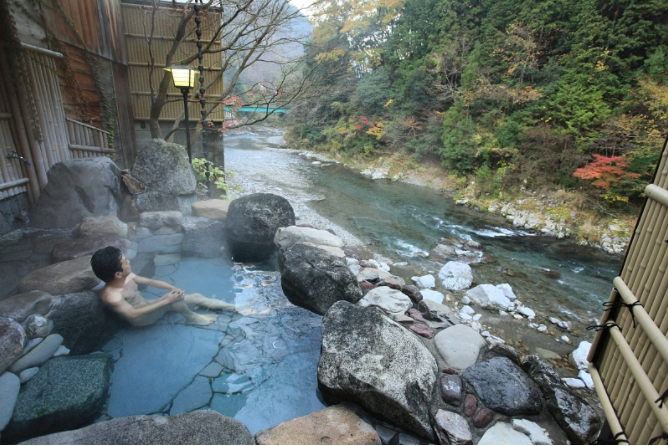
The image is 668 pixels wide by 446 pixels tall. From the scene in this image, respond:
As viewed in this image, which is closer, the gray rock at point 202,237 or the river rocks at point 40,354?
the river rocks at point 40,354

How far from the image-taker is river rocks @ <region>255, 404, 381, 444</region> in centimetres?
195

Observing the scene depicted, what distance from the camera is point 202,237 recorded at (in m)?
4.71

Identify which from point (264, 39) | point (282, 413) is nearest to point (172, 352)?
point (282, 413)

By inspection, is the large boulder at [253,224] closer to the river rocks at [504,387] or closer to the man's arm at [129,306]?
the man's arm at [129,306]

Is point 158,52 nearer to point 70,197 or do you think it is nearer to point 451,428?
point 70,197

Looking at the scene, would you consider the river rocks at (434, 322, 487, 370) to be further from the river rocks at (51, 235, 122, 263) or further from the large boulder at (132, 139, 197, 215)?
the large boulder at (132, 139, 197, 215)

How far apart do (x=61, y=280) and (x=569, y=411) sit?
4071 mm

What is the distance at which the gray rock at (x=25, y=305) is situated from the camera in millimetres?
2326

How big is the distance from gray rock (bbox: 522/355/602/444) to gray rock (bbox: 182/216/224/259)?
3735mm

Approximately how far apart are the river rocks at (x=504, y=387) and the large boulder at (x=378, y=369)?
33 centimetres

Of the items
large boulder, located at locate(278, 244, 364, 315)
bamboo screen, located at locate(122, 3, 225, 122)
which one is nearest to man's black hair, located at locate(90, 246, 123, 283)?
large boulder, located at locate(278, 244, 364, 315)

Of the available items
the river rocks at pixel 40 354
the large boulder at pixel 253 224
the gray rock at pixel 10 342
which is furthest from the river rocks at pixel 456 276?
the gray rock at pixel 10 342

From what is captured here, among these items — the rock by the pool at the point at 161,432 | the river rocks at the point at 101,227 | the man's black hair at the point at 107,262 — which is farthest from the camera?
the river rocks at the point at 101,227

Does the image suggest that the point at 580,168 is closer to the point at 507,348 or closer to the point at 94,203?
the point at 507,348
